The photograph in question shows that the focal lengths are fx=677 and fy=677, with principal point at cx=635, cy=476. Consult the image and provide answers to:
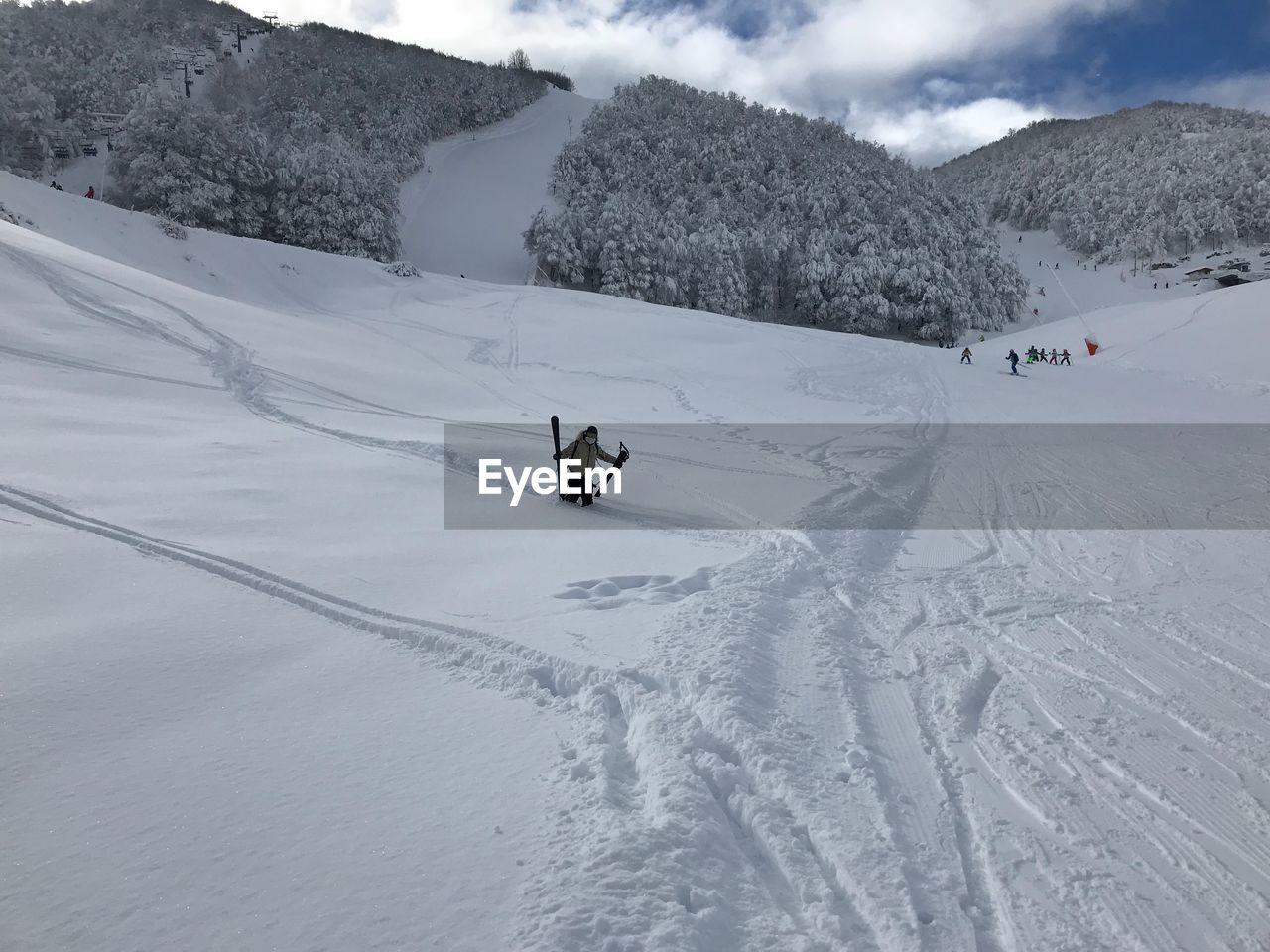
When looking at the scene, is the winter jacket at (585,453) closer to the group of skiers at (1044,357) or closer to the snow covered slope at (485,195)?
the group of skiers at (1044,357)

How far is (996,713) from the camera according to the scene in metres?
4.52

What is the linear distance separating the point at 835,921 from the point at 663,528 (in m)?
5.63

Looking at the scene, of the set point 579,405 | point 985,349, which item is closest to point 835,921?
point 579,405

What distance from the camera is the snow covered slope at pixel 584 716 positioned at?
2.77m

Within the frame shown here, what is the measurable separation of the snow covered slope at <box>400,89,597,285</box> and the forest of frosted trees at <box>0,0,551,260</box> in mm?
2855

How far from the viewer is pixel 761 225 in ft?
207

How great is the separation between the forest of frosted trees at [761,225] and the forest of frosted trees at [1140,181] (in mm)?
15531

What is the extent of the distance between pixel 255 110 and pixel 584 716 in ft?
273

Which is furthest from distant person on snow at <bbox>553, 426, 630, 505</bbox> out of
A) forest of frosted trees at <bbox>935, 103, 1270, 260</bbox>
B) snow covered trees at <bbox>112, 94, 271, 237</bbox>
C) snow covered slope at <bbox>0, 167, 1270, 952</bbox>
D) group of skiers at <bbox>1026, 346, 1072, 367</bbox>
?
forest of frosted trees at <bbox>935, 103, 1270, 260</bbox>

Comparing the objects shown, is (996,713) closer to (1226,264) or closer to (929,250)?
(929,250)

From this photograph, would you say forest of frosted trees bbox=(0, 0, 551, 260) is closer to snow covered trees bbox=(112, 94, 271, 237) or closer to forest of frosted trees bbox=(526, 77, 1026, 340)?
snow covered trees bbox=(112, 94, 271, 237)

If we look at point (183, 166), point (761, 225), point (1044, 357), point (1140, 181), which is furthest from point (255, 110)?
point (1140, 181)

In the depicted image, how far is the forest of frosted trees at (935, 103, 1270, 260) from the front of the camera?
83.2 m

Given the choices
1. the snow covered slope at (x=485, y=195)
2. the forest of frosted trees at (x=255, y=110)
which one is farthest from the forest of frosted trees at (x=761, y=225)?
the forest of frosted trees at (x=255, y=110)
